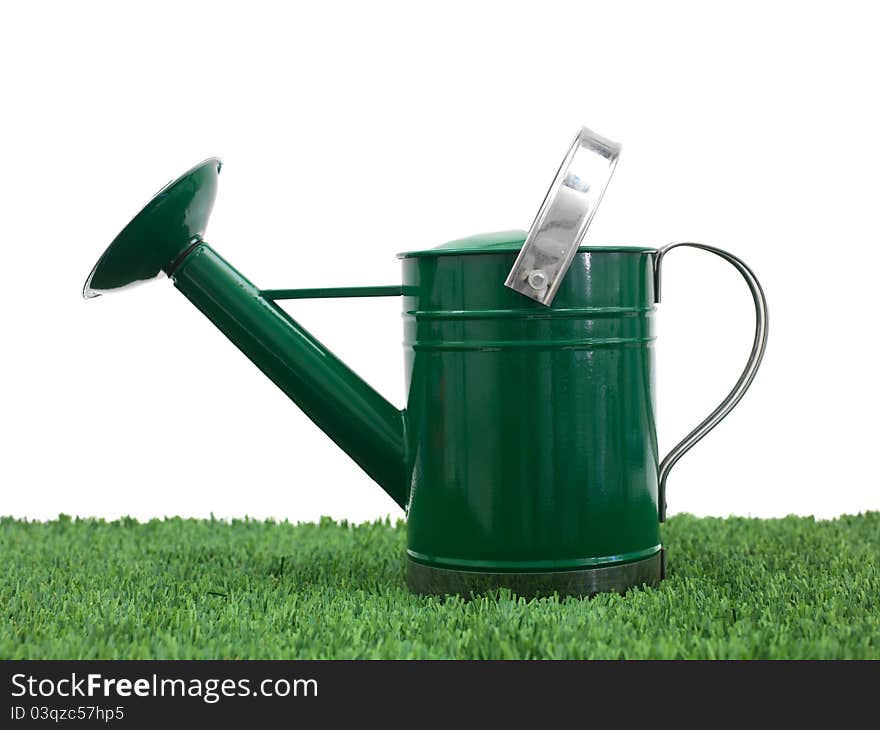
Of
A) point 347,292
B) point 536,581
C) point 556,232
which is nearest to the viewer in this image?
point 556,232

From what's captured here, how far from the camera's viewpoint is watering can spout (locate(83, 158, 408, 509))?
2.82 m

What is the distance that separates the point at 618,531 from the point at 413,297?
741 millimetres

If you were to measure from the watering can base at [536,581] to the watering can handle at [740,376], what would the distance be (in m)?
0.25

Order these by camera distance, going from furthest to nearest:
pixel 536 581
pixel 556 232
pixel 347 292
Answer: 1. pixel 347 292
2. pixel 536 581
3. pixel 556 232

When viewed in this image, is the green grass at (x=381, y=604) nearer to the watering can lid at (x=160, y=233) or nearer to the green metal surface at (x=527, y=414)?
the green metal surface at (x=527, y=414)

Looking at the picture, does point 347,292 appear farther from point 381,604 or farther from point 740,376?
point 740,376

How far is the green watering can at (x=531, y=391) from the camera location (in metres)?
2.56

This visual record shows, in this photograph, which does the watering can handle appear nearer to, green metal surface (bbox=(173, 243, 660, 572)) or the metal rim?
green metal surface (bbox=(173, 243, 660, 572))

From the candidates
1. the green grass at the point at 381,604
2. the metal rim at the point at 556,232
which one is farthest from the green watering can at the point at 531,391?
the green grass at the point at 381,604

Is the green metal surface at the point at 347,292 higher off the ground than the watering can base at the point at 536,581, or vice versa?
the green metal surface at the point at 347,292

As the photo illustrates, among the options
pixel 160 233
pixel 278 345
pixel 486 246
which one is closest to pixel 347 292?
pixel 278 345

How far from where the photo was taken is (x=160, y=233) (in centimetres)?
275

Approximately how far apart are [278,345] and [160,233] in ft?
1.30

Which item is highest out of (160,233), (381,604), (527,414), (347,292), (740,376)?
(160,233)
